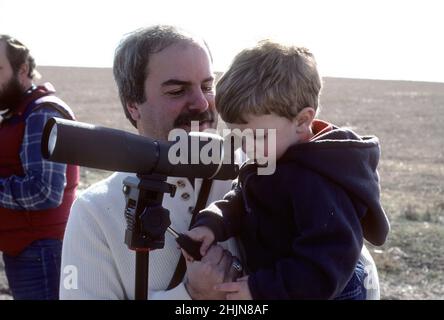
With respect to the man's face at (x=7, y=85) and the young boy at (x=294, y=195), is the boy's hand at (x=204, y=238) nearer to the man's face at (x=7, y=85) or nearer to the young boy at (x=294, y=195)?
the young boy at (x=294, y=195)

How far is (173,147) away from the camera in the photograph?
2088 mm

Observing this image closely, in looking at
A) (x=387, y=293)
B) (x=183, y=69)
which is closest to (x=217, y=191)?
(x=183, y=69)

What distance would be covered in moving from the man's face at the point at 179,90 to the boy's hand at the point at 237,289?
768 millimetres

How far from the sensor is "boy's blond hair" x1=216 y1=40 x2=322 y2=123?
239 cm

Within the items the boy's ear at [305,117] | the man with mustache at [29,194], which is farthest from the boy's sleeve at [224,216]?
the man with mustache at [29,194]

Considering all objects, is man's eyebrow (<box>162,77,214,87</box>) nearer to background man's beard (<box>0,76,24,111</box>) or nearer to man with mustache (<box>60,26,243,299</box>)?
man with mustache (<box>60,26,243,299</box>)

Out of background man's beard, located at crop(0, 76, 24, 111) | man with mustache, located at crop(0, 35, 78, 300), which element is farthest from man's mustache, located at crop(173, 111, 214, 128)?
background man's beard, located at crop(0, 76, 24, 111)

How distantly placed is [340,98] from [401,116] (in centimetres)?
1241

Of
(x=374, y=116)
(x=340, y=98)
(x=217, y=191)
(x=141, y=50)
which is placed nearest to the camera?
(x=217, y=191)

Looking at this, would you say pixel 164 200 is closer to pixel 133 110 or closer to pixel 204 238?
pixel 204 238

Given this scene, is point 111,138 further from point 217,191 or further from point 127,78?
point 127,78

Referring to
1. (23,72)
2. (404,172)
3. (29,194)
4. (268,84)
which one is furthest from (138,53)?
(404,172)

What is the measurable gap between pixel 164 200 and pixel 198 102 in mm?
431

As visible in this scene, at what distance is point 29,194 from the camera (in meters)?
4.47
